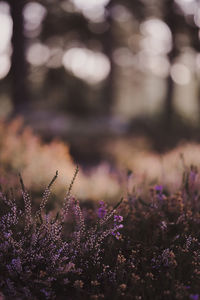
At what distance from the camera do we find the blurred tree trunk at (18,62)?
1288cm

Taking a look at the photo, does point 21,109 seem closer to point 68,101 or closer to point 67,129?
point 67,129

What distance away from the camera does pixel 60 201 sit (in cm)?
501

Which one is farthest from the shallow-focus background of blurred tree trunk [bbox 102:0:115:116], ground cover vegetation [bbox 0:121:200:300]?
ground cover vegetation [bbox 0:121:200:300]

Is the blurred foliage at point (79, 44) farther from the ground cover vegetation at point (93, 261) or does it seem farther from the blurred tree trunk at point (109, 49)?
the ground cover vegetation at point (93, 261)

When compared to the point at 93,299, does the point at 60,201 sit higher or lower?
higher

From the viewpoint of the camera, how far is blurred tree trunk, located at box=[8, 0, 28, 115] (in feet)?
42.2

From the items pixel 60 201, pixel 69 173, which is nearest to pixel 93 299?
pixel 60 201

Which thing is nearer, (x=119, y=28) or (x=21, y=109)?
(x=21, y=109)

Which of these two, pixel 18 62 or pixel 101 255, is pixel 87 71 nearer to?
Result: pixel 18 62

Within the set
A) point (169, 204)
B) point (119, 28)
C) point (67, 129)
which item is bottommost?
point (169, 204)

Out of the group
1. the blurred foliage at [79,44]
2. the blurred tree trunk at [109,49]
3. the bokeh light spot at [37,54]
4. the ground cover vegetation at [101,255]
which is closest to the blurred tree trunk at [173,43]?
the blurred foliage at [79,44]

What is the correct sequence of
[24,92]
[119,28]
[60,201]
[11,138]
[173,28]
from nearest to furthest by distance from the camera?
[60,201], [11,138], [24,92], [173,28], [119,28]

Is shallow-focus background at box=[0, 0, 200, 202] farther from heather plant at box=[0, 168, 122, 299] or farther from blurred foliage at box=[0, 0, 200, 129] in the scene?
heather plant at box=[0, 168, 122, 299]

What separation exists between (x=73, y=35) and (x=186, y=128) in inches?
272
